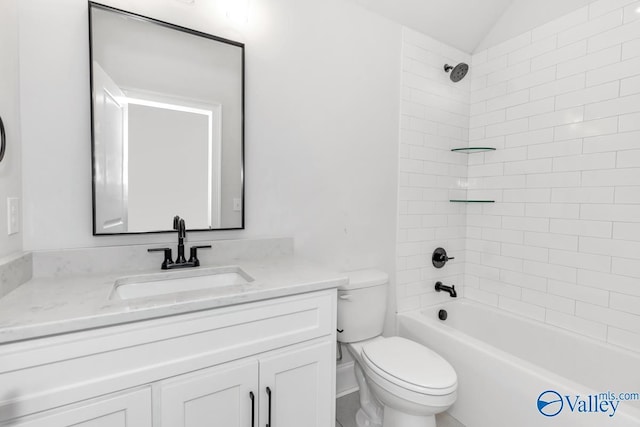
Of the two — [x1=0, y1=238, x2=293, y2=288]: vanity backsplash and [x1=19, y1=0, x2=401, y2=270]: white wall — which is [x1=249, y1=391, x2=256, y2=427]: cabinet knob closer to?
[x1=0, y1=238, x2=293, y2=288]: vanity backsplash

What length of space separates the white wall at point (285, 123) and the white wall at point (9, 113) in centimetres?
3

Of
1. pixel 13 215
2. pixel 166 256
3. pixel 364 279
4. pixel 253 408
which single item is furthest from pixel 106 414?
pixel 364 279

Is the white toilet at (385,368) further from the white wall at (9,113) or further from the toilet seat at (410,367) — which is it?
the white wall at (9,113)

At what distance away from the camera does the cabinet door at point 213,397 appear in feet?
3.09

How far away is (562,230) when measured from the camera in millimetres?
1959

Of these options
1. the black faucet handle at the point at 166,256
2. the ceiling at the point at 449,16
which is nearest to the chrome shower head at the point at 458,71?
the ceiling at the point at 449,16

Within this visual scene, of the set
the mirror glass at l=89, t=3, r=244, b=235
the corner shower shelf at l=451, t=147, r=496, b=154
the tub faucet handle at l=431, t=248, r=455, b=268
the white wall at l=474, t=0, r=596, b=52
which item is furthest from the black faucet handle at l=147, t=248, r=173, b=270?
the white wall at l=474, t=0, r=596, b=52

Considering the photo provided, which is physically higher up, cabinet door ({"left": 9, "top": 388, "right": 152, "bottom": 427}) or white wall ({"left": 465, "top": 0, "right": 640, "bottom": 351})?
white wall ({"left": 465, "top": 0, "right": 640, "bottom": 351})

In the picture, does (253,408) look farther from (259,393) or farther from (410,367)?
(410,367)

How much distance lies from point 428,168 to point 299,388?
5.62 ft

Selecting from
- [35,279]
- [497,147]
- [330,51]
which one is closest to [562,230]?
[497,147]

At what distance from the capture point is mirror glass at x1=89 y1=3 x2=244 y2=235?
1.28 m

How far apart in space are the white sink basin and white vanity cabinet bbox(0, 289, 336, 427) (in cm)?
21

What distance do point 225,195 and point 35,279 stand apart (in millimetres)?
784
